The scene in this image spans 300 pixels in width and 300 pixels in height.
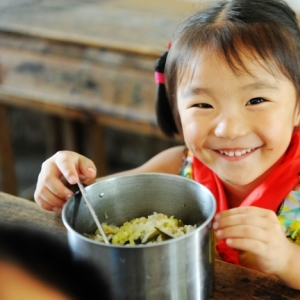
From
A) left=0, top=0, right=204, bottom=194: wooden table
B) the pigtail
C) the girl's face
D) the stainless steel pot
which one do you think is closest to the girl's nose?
the girl's face

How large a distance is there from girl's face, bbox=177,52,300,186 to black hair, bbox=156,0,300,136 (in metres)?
0.02

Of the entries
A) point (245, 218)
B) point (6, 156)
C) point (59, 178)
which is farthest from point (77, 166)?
point (6, 156)

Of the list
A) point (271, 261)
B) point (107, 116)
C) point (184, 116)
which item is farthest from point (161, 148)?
point (271, 261)

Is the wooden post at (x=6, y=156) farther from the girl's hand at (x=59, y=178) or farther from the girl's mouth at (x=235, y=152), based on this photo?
the girl's mouth at (x=235, y=152)

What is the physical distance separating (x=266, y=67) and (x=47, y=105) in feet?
4.23

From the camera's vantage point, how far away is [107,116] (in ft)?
6.14

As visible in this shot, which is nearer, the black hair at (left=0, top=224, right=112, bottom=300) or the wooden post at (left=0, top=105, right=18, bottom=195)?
the black hair at (left=0, top=224, right=112, bottom=300)

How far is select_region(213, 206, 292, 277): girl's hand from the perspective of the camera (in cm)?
67

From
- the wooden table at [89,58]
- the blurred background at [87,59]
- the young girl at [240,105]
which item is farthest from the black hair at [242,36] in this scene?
the wooden table at [89,58]

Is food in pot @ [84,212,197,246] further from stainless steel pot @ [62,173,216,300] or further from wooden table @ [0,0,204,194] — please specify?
wooden table @ [0,0,204,194]

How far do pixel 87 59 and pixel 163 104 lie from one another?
0.84 metres

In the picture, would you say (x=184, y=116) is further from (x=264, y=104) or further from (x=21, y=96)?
(x=21, y=96)

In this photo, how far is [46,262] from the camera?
1.52 feet

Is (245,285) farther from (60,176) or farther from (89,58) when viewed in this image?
(89,58)
